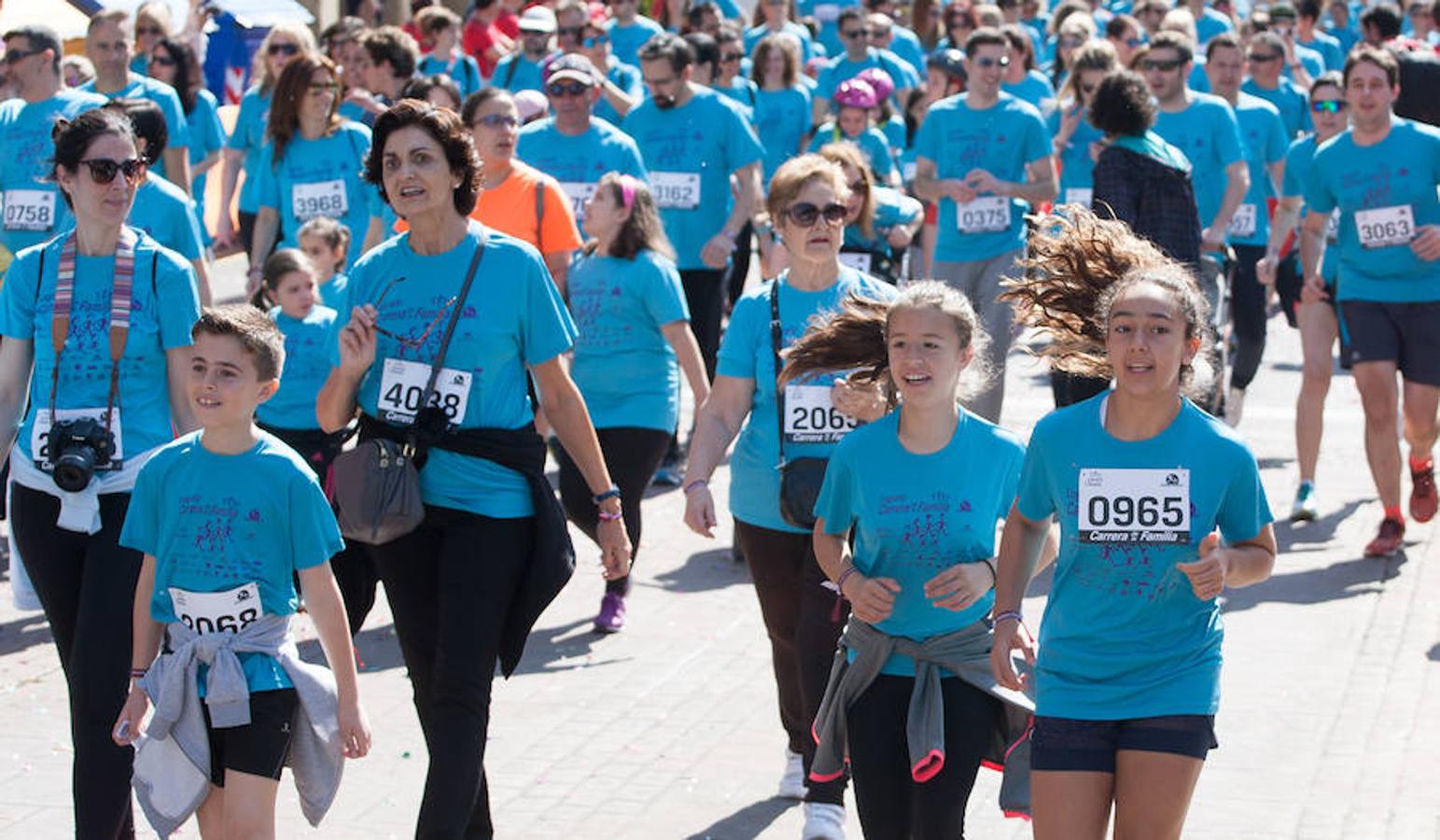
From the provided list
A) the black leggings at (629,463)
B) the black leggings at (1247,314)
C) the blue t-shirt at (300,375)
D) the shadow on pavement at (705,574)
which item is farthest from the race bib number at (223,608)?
the black leggings at (1247,314)

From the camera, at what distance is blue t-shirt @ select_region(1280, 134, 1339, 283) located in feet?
32.8

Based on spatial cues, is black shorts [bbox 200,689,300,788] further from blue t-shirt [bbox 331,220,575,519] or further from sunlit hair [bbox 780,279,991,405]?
sunlit hair [bbox 780,279,991,405]

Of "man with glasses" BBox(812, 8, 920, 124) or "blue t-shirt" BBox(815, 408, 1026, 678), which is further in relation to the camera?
"man with glasses" BBox(812, 8, 920, 124)

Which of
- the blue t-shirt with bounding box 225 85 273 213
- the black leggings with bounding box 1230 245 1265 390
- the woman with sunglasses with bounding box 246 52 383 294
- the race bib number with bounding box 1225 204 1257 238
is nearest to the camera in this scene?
the woman with sunglasses with bounding box 246 52 383 294

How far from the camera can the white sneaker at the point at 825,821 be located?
588 centimetres

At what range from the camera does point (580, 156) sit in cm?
1070

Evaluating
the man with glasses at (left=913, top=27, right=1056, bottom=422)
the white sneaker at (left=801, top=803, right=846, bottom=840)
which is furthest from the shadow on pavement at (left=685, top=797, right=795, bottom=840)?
the man with glasses at (left=913, top=27, right=1056, bottom=422)

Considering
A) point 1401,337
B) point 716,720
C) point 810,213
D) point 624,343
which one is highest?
point 810,213

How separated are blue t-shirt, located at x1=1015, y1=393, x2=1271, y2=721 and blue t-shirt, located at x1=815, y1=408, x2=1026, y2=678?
0.42m

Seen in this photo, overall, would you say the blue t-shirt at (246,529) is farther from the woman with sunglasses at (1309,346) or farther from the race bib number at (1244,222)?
the race bib number at (1244,222)

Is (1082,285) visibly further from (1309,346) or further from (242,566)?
(1309,346)

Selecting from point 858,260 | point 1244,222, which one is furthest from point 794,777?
point 1244,222

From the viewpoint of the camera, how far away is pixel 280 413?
344 inches

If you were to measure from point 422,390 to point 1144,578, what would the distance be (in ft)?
5.78
